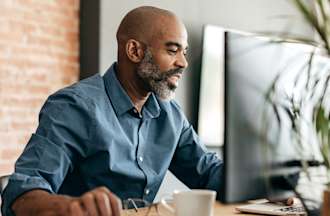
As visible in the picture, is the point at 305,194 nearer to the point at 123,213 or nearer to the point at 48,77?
the point at 123,213

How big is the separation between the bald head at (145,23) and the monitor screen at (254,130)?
80cm

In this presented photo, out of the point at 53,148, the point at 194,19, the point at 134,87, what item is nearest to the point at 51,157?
the point at 53,148

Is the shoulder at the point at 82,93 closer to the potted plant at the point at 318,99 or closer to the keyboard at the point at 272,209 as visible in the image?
the keyboard at the point at 272,209

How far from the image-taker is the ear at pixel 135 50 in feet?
6.53

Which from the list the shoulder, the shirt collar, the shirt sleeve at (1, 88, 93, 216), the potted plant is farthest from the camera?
the shirt collar

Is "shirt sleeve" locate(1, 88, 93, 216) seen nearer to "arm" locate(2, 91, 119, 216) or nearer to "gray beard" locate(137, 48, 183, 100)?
"arm" locate(2, 91, 119, 216)

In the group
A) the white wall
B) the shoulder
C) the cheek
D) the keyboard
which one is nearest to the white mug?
the keyboard

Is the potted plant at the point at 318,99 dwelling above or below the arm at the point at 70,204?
above

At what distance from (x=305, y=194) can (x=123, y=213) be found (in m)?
0.55

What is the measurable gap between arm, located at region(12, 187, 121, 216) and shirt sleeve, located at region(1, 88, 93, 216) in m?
0.03

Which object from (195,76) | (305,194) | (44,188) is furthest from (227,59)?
(195,76)

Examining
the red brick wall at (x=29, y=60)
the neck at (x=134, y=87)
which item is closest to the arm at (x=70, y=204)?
the neck at (x=134, y=87)

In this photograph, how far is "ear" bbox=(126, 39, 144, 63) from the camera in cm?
199

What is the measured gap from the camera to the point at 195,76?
3592 millimetres
